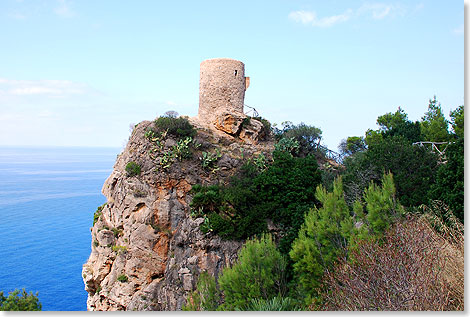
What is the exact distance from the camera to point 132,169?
15.5 metres

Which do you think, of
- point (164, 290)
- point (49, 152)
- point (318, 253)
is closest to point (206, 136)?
point (164, 290)

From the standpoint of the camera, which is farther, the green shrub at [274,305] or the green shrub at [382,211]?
the green shrub at [382,211]

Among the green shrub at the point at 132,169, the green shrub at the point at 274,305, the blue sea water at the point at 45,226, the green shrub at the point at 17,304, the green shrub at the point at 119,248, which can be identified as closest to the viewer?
the green shrub at the point at 274,305

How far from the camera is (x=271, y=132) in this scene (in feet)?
65.8

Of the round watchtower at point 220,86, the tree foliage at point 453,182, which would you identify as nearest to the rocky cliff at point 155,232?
the round watchtower at point 220,86

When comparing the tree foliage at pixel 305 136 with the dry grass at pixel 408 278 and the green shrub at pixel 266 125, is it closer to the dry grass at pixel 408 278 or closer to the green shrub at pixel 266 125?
the green shrub at pixel 266 125

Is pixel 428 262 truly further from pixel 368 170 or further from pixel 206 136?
pixel 206 136

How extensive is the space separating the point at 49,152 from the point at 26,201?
A: 22872 mm

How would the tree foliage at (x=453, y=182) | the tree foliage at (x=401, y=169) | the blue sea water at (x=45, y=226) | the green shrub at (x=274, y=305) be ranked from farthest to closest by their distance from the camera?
1. the blue sea water at (x=45, y=226)
2. the tree foliage at (x=401, y=169)
3. the tree foliage at (x=453, y=182)
4. the green shrub at (x=274, y=305)

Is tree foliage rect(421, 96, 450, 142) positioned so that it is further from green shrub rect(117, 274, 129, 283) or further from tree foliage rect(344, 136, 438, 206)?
green shrub rect(117, 274, 129, 283)

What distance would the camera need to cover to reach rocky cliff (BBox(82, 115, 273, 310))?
1347cm

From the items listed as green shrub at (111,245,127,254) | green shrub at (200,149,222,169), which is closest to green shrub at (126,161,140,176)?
green shrub at (200,149,222,169)

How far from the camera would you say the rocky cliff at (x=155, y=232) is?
13.5 meters

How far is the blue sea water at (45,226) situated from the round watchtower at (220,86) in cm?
692
